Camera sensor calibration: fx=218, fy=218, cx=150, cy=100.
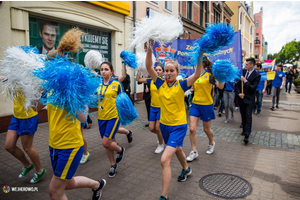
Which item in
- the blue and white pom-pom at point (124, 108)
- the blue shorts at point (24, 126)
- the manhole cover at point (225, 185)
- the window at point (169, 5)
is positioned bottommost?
the manhole cover at point (225, 185)

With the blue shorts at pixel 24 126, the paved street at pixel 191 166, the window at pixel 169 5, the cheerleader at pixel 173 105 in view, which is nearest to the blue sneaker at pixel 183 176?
the paved street at pixel 191 166

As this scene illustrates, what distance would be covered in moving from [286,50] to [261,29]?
49.9ft

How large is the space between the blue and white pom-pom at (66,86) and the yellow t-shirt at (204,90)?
104 inches

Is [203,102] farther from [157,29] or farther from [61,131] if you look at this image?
[61,131]

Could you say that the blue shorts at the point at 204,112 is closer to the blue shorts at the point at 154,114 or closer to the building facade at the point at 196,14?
the blue shorts at the point at 154,114

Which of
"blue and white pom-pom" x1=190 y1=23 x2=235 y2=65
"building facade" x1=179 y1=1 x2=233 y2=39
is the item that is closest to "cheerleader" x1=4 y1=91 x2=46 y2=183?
"blue and white pom-pom" x1=190 y1=23 x2=235 y2=65

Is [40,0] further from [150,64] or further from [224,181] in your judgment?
[224,181]

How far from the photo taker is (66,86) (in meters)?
2.10

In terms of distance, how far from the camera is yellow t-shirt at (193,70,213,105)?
14.3ft

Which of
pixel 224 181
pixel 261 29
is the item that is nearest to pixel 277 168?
pixel 224 181

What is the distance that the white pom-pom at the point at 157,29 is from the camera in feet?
9.21

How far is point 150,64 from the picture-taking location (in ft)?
10.3

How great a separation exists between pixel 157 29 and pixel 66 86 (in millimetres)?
1385

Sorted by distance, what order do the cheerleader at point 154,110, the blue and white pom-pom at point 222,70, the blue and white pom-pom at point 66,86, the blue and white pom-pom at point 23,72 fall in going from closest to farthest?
the blue and white pom-pom at point 66,86 → the blue and white pom-pom at point 23,72 → the blue and white pom-pom at point 222,70 → the cheerleader at point 154,110
